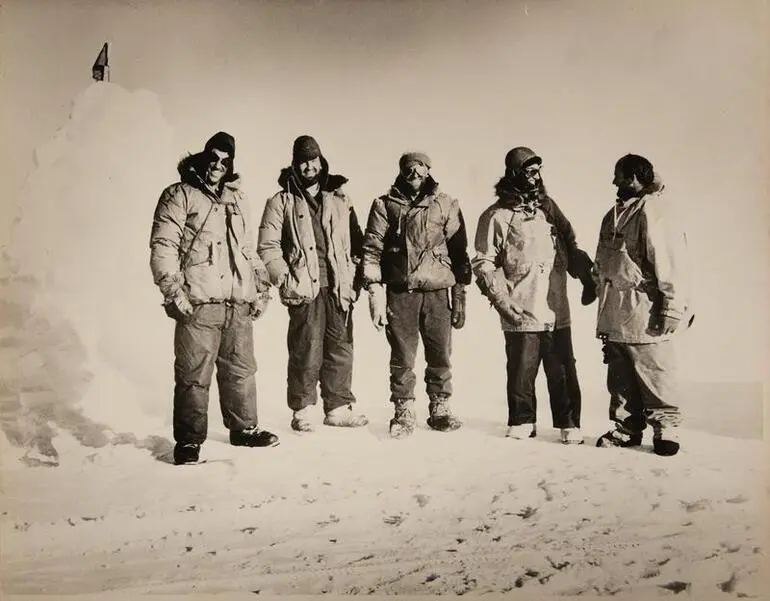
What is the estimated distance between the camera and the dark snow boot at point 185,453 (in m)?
2.58

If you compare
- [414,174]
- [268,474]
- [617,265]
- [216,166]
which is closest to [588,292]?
[617,265]

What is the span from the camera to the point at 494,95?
9.00 feet

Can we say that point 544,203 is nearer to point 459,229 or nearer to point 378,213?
point 459,229

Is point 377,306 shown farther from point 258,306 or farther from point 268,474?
point 268,474

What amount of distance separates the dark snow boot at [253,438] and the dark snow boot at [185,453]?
0.44 feet

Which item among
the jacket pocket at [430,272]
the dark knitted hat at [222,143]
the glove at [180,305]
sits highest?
the dark knitted hat at [222,143]

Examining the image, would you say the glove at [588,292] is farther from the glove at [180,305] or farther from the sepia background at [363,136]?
the glove at [180,305]

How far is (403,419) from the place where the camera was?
2.66 metres

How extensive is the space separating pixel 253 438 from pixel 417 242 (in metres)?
0.92

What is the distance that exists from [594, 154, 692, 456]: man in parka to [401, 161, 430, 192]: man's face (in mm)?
682

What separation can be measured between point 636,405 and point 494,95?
124cm

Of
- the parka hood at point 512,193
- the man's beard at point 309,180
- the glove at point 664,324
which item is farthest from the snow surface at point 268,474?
the man's beard at point 309,180

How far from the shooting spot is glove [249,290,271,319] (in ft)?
8.75

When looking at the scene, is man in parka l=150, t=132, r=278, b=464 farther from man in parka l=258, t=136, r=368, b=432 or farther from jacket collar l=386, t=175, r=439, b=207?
jacket collar l=386, t=175, r=439, b=207
